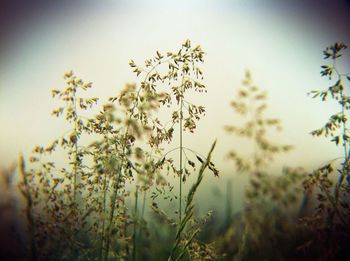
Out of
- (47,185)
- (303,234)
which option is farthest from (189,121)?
(303,234)

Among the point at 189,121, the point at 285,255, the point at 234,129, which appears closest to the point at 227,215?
the point at 285,255

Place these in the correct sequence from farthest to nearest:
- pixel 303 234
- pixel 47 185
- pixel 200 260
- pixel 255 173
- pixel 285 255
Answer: pixel 303 234
pixel 285 255
pixel 255 173
pixel 47 185
pixel 200 260

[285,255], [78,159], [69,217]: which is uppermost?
[78,159]

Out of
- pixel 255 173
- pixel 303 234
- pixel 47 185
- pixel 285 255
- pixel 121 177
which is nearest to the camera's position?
pixel 121 177

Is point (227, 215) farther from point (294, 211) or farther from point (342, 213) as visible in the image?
point (342, 213)

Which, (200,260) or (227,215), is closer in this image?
(200,260)

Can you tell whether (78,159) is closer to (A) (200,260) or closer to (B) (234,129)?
(A) (200,260)

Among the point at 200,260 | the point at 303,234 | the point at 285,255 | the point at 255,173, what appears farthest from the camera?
the point at 303,234

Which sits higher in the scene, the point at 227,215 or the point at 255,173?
the point at 255,173

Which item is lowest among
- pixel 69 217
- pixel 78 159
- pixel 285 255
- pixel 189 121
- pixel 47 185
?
pixel 285 255
